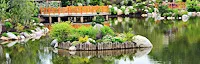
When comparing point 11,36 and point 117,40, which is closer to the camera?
point 117,40

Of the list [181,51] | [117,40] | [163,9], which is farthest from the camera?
[163,9]

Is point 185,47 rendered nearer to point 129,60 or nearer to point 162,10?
point 129,60

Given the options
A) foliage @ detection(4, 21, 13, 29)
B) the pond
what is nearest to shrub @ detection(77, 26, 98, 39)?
the pond

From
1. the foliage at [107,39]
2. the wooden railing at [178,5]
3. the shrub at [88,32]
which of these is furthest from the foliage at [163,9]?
the foliage at [107,39]

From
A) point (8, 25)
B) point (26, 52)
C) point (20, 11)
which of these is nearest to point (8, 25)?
point (8, 25)

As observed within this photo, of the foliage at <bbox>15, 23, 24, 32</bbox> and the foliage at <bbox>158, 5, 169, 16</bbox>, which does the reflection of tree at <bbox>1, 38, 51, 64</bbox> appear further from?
the foliage at <bbox>158, 5, 169, 16</bbox>

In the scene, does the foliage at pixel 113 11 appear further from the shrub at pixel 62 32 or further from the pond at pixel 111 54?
the shrub at pixel 62 32

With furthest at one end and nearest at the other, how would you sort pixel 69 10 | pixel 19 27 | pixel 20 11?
1. pixel 69 10
2. pixel 20 11
3. pixel 19 27

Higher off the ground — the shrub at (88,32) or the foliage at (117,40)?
the shrub at (88,32)

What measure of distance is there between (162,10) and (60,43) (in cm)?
3369

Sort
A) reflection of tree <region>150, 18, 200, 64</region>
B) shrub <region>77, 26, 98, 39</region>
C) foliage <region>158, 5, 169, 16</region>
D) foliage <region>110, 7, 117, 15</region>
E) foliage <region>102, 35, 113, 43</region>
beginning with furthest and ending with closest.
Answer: foliage <region>110, 7, 117, 15</region> → foliage <region>158, 5, 169, 16</region> → shrub <region>77, 26, 98, 39</region> → foliage <region>102, 35, 113, 43</region> → reflection of tree <region>150, 18, 200, 64</region>

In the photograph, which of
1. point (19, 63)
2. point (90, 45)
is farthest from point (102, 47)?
point (19, 63)

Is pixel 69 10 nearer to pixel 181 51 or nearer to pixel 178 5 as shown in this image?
pixel 178 5

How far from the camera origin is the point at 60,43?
3531cm
